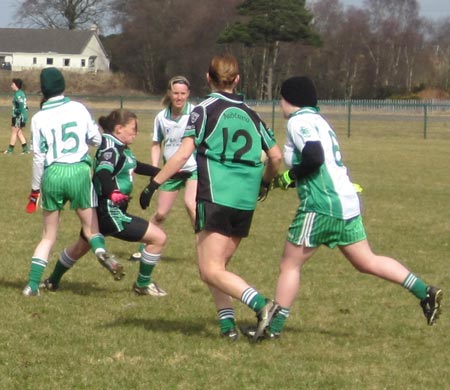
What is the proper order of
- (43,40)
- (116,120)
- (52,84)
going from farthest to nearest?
1. (43,40)
2. (116,120)
3. (52,84)

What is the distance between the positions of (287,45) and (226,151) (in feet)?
223

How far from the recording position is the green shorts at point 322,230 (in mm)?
6242

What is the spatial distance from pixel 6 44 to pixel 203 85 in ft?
111

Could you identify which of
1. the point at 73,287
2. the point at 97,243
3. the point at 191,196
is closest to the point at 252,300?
the point at 97,243

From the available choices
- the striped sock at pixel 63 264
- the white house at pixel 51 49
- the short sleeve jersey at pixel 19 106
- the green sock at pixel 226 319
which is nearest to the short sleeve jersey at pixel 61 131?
the striped sock at pixel 63 264

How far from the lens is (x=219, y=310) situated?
21.5 feet

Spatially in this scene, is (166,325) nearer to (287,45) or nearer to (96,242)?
(96,242)

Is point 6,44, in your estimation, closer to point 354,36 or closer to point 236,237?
point 354,36

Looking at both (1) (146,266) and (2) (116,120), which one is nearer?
(2) (116,120)

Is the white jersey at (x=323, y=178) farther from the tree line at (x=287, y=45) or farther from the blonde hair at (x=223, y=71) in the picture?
the tree line at (x=287, y=45)

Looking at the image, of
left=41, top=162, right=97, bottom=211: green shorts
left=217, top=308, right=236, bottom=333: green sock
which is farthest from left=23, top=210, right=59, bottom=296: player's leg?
left=217, top=308, right=236, bottom=333: green sock

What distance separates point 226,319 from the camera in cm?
Answer: 655

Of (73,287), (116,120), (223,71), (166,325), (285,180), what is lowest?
(73,287)

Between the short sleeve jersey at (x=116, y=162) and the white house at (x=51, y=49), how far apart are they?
86.5 metres
